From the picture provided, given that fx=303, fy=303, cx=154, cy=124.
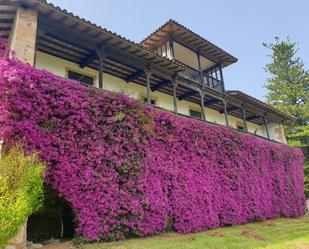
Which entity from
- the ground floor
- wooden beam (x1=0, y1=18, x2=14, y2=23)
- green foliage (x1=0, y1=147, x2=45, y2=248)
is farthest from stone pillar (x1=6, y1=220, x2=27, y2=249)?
wooden beam (x1=0, y1=18, x2=14, y2=23)

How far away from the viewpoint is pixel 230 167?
13742 mm

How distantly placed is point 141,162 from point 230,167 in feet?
18.2

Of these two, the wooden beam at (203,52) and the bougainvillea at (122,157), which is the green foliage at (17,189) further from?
the wooden beam at (203,52)

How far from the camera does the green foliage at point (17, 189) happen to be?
5285 millimetres

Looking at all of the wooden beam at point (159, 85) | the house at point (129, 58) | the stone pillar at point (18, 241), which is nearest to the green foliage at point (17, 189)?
the stone pillar at point (18, 241)

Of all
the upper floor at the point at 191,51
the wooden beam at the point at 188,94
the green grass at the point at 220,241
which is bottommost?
the green grass at the point at 220,241

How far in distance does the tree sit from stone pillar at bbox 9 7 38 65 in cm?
2432

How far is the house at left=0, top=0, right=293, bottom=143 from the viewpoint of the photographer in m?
9.30

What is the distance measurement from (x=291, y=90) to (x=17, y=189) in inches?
1121

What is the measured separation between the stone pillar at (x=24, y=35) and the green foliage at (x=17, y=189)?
308 cm

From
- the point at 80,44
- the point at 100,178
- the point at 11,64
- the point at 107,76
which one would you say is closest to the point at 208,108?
the point at 107,76

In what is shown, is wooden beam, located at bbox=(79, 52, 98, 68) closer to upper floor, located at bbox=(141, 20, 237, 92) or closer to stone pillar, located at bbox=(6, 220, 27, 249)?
upper floor, located at bbox=(141, 20, 237, 92)

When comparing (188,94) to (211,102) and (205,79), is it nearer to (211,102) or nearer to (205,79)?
(205,79)

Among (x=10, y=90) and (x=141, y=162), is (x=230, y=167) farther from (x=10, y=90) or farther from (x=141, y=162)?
(x=10, y=90)
